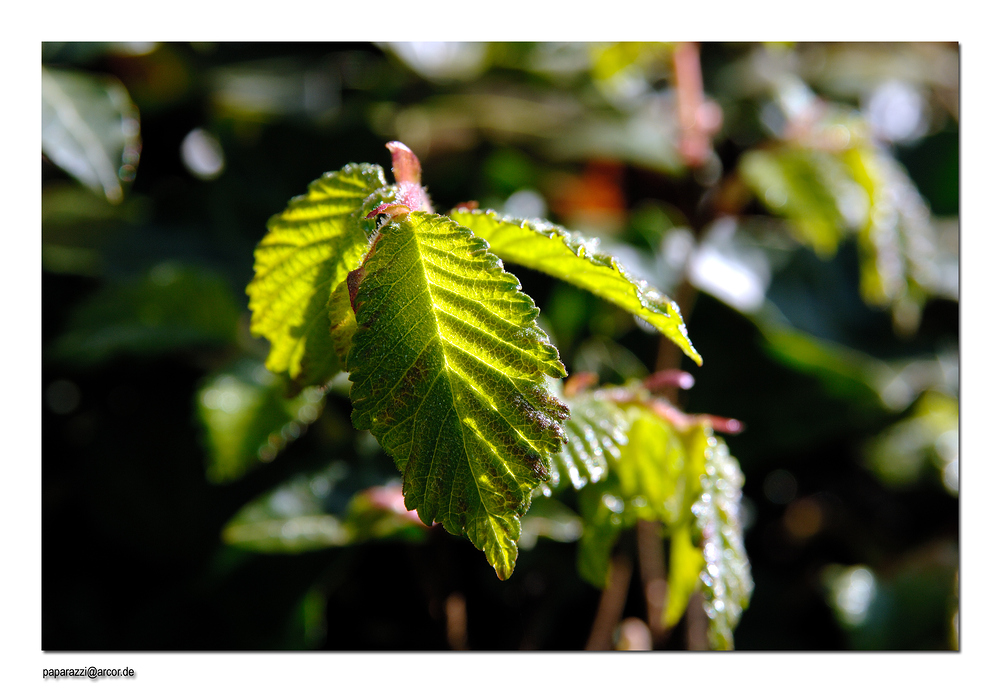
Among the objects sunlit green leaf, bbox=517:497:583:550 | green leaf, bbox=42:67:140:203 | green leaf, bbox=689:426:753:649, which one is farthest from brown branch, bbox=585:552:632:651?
green leaf, bbox=42:67:140:203

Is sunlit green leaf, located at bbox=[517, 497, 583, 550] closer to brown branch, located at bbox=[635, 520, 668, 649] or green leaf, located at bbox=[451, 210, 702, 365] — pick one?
brown branch, located at bbox=[635, 520, 668, 649]

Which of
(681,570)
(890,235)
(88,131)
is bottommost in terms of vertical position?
(681,570)

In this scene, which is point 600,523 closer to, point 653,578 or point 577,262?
point 577,262

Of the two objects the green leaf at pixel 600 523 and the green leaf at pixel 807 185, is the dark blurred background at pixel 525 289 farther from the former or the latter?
the green leaf at pixel 600 523

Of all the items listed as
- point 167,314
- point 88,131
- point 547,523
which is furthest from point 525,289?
point 88,131

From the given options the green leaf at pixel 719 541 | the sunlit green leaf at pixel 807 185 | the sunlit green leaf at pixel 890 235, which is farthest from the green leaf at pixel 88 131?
the sunlit green leaf at pixel 890 235
